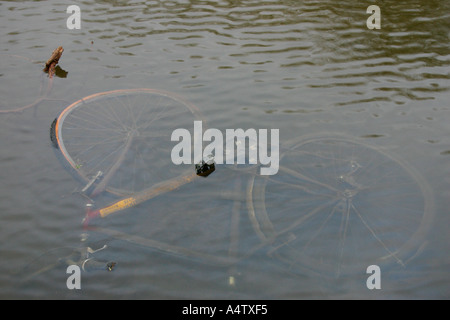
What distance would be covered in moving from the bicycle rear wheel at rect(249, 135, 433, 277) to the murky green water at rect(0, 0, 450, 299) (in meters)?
0.02

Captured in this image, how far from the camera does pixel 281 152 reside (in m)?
6.16

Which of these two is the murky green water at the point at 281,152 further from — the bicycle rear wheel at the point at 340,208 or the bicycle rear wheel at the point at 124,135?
the bicycle rear wheel at the point at 124,135

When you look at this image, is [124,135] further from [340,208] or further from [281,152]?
[340,208]

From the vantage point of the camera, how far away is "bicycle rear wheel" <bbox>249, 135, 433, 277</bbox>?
15.9ft

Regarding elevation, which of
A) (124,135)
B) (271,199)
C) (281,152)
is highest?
(124,135)

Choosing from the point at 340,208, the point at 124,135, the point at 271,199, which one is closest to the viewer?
the point at 340,208

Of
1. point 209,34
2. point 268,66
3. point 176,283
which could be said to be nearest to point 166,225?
point 176,283

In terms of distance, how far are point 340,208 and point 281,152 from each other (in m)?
1.35

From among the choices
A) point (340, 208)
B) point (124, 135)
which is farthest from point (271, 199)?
point (124, 135)

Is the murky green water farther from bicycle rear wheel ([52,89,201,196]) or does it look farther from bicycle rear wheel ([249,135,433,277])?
bicycle rear wheel ([52,89,201,196])

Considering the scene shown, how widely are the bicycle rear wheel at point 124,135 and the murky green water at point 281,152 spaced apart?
36 centimetres

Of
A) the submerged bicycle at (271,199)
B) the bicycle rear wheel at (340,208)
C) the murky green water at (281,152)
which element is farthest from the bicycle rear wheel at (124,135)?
the bicycle rear wheel at (340,208)

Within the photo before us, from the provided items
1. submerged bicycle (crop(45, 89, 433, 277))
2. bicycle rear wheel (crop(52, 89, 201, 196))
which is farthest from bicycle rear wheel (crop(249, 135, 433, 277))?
bicycle rear wheel (crop(52, 89, 201, 196))
